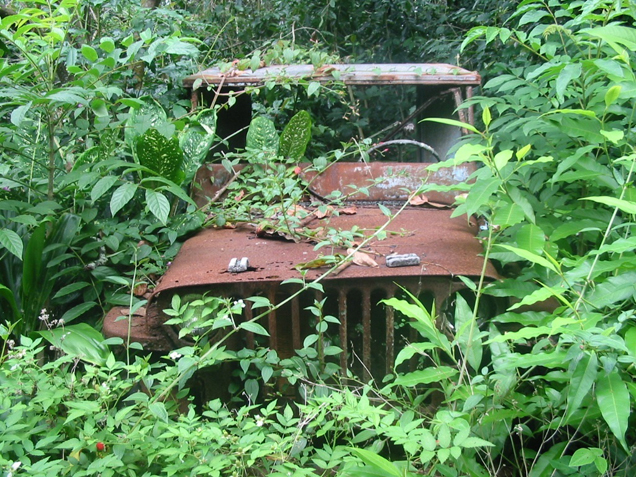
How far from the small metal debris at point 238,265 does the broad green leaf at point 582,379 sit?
3.38ft

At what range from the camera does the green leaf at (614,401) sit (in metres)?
1.19

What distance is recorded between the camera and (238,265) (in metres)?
1.89

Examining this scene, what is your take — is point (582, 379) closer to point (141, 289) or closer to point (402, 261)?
point (402, 261)

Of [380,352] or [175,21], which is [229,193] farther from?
[175,21]

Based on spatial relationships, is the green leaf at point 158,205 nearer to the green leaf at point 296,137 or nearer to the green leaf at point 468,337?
the green leaf at point 296,137

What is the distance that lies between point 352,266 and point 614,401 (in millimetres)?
876

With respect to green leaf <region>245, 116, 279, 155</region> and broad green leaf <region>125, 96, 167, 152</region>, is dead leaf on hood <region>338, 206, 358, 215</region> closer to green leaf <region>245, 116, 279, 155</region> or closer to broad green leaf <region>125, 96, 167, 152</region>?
green leaf <region>245, 116, 279, 155</region>

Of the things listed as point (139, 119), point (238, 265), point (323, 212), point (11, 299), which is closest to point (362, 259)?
point (238, 265)

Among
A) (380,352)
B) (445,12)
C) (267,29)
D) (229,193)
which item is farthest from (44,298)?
(445,12)

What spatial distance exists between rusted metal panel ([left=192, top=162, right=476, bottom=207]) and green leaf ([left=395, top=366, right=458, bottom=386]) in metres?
1.33

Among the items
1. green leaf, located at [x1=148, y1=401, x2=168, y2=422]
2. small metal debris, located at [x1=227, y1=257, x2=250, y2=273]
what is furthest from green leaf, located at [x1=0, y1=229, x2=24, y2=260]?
green leaf, located at [x1=148, y1=401, x2=168, y2=422]

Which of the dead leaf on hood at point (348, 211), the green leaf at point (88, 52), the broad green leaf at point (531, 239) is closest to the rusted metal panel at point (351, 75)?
the dead leaf on hood at point (348, 211)

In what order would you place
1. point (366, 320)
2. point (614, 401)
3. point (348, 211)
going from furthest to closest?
point (348, 211)
point (366, 320)
point (614, 401)

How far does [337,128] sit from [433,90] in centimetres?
240
